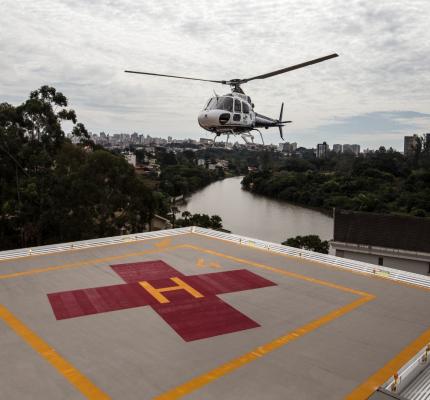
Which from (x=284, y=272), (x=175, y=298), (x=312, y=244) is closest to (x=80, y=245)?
(x=175, y=298)

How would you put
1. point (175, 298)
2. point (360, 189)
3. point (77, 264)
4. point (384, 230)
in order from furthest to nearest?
point (360, 189) → point (384, 230) → point (77, 264) → point (175, 298)

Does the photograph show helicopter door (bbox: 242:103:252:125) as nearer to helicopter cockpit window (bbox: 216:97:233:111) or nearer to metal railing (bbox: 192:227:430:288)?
helicopter cockpit window (bbox: 216:97:233:111)

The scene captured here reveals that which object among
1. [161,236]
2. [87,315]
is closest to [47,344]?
[87,315]

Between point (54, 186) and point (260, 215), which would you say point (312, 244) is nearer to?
point (54, 186)

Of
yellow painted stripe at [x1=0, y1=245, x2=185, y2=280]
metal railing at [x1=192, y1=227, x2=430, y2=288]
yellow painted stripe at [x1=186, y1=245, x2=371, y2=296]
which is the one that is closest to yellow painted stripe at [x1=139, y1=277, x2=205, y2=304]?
yellow painted stripe at [x1=0, y1=245, x2=185, y2=280]

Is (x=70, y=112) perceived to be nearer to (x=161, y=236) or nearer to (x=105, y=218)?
(x=105, y=218)

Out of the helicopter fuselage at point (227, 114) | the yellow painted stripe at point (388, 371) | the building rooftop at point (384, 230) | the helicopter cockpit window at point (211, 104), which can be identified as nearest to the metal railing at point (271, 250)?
the yellow painted stripe at point (388, 371)
